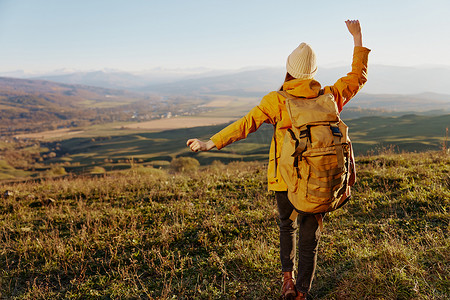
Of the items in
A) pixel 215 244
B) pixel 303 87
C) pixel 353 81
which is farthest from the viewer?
pixel 215 244

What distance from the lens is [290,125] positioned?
7.88 ft

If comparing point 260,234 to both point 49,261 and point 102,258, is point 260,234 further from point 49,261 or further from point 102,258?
point 49,261

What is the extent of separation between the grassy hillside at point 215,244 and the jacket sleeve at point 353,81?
6.09 feet

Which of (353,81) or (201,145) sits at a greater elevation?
(353,81)

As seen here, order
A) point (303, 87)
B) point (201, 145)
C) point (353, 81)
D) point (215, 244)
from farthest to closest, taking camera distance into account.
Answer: point (215, 244), point (201, 145), point (353, 81), point (303, 87)

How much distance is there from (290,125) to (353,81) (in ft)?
2.78

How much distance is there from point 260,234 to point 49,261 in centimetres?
318

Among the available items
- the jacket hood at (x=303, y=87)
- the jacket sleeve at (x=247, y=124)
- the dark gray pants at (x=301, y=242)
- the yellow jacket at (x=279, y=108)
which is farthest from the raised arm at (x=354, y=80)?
the dark gray pants at (x=301, y=242)

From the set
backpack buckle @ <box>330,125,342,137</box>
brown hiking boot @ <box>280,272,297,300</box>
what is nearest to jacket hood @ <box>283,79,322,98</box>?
backpack buckle @ <box>330,125,342,137</box>

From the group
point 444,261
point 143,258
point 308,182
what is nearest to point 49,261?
point 143,258

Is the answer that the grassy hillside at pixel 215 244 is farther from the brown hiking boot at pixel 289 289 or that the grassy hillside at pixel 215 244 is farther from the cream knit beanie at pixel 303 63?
the cream knit beanie at pixel 303 63

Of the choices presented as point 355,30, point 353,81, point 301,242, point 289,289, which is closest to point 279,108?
point 353,81

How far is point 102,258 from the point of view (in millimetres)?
3787

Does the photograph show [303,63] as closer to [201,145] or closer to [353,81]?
[353,81]
